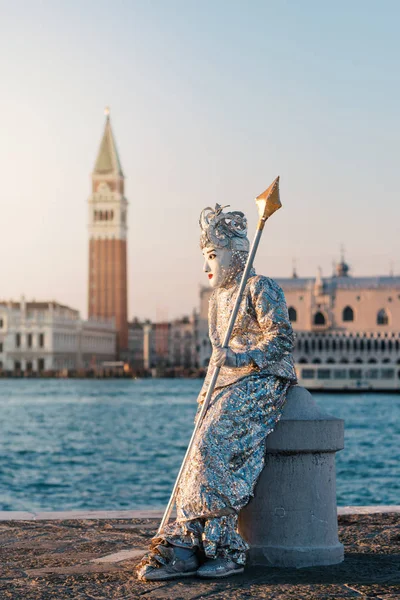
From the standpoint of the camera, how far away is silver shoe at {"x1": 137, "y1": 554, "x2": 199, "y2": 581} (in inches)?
138

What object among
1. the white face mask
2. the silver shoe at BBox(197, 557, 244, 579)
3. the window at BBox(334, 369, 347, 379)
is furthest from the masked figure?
the window at BBox(334, 369, 347, 379)

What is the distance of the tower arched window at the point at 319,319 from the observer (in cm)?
7644

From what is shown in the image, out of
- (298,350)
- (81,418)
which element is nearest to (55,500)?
(81,418)

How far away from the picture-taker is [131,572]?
12.0ft

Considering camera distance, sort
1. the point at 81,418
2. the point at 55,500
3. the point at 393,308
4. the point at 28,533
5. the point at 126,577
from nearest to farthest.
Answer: the point at 126,577
the point at 28,533
the point at 55,500
the point at 81,418
the point at 393,308

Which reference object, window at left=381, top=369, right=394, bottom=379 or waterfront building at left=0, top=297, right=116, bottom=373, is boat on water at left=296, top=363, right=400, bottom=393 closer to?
window at left=381, top=369, right=394, bottom=379

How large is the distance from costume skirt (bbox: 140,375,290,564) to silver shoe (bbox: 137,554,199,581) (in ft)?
0.11

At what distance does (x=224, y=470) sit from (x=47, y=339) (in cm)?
8234

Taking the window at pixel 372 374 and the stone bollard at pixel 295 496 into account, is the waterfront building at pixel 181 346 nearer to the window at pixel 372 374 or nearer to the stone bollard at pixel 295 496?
the window at pixel 372 374

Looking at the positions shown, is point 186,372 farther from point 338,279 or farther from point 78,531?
point 78,531

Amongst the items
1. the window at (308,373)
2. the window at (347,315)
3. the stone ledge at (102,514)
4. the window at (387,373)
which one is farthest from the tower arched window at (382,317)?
the stone ledge at (102,514)

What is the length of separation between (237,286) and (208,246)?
18 cm

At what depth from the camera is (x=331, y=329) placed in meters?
76.2

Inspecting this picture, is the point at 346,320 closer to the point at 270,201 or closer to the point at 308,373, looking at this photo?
the point at 308,373
